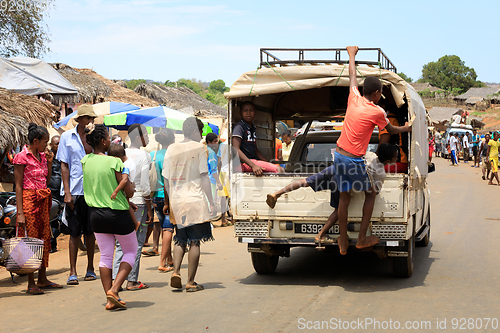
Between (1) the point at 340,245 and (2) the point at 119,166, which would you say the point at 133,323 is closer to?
(2) the point at 119,166

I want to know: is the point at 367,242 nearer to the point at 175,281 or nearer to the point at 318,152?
the point at 175,281

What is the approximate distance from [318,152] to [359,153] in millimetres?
2291

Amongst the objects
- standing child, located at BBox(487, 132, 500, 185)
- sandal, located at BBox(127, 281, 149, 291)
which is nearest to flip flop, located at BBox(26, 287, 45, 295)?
sandal, located at BBox(127, 281, 149, 291)

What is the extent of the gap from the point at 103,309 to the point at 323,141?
4.29 metres

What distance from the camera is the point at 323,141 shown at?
798cm

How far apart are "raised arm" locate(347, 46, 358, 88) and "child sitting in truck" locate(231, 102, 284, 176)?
4.94ft

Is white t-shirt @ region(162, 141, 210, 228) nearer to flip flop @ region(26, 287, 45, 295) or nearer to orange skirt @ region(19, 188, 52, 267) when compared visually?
orange skirt @ region(19, 188, 52, 267)

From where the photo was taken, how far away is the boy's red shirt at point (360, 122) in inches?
219

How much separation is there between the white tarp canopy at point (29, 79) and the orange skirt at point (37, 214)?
548 centimetres

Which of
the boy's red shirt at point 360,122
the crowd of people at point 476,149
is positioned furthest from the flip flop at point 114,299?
the crowd of people at point 476,149

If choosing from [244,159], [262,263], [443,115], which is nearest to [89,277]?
[262,263]

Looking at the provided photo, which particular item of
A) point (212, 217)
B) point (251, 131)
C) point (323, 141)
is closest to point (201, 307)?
point (212, 217)

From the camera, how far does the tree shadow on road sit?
20.0 ft

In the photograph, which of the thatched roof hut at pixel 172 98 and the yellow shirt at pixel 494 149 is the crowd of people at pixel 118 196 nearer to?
the thatched roof hut at pixel 172 98
